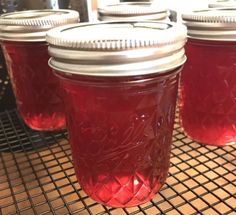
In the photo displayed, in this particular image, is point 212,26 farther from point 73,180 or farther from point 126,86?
point 73,180

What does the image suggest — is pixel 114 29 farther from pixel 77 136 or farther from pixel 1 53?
pixel 1 53

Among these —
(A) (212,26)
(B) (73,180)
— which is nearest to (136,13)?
(A) (212,26)

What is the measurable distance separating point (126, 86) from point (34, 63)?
228 millimetres

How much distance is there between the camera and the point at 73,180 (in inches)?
18.6

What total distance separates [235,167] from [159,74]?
22 centimetres

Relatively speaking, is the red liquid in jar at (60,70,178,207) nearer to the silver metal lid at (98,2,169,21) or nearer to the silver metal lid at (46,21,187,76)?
the silver metal lid at (46,21,187,76)

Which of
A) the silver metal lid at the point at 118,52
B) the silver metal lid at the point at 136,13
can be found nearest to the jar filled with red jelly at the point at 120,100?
the silver metal lid at the point at 118,52

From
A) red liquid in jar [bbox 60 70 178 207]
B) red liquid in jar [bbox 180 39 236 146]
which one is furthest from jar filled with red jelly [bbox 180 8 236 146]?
red liquid in jar [bbox 60 70 178 207]

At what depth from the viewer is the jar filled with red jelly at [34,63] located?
0.46 m

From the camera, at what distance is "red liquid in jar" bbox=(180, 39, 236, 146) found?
1.48ft

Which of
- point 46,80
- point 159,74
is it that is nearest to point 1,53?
point 46,80

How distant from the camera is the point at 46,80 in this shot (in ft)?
1.71

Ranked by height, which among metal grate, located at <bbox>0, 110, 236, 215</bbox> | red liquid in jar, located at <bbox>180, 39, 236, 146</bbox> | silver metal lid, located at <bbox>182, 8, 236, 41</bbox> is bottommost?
metal grate, located at <bbox>0, 110, 236, 215</bbox>

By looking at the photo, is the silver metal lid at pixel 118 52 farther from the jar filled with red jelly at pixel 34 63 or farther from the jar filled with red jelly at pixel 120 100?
the jar filled with red jelly at pixel 34 63
